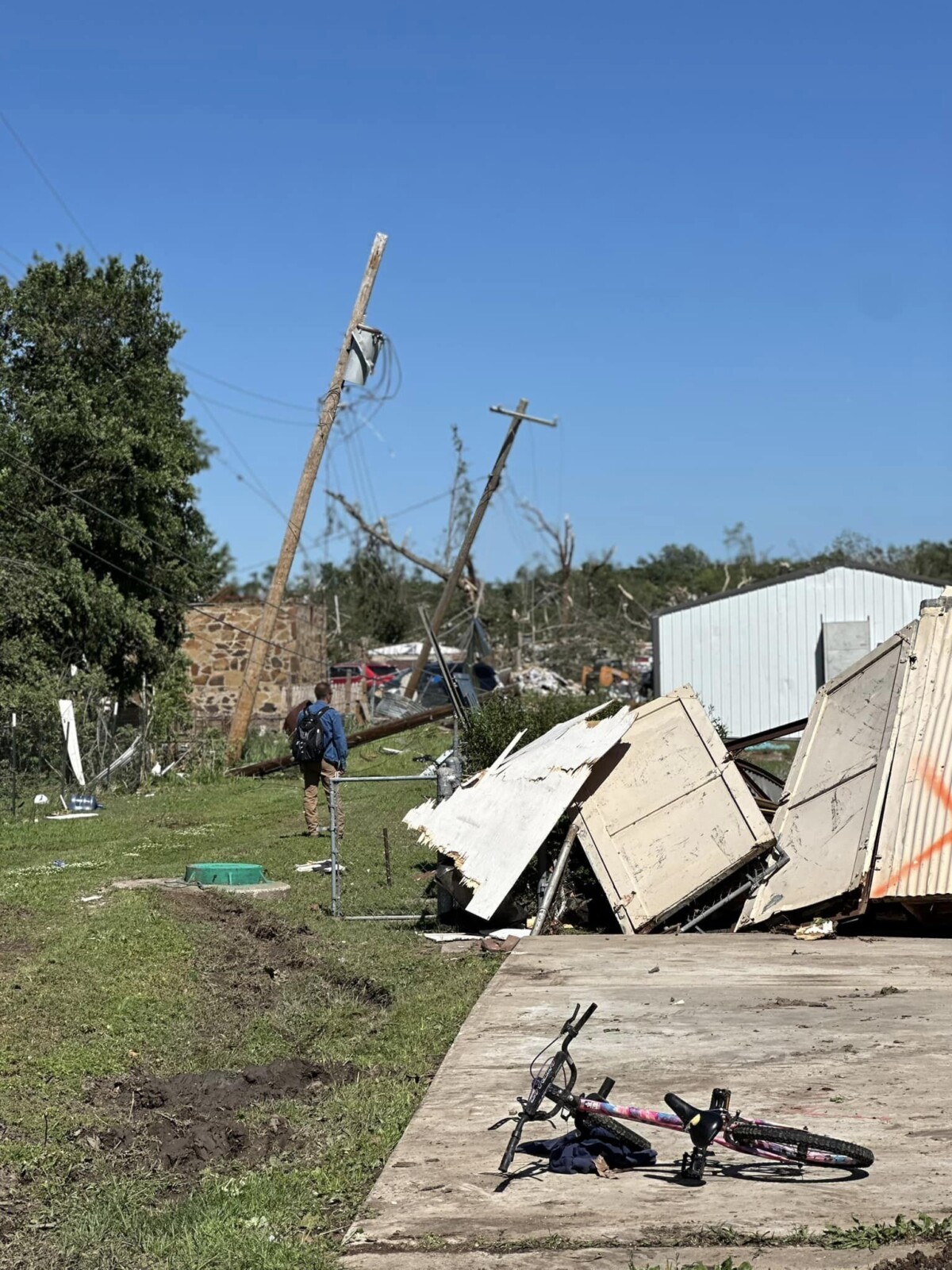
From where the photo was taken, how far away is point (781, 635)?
90.4 feet

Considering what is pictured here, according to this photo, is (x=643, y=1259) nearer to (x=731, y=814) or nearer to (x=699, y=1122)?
(x=699, y=1122)

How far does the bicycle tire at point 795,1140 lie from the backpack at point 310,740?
1150 cm

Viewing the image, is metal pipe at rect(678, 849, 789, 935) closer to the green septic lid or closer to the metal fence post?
the metal fence post

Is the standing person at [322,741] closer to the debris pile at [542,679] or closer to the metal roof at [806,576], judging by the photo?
the metal roof at [806,576]

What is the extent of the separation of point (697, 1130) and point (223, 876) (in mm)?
8876

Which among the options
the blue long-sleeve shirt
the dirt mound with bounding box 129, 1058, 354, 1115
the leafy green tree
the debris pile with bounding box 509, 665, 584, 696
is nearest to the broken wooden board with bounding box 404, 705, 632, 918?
the dirt mound with bounding box 129, 1058, 354, 1115

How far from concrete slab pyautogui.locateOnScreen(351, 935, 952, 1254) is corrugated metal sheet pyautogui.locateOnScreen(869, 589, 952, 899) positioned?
46 centimetres

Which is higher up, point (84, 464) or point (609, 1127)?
point (84, 464)

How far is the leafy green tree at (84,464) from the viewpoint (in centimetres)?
2252

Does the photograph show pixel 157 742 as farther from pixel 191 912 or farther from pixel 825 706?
pixel 825 706

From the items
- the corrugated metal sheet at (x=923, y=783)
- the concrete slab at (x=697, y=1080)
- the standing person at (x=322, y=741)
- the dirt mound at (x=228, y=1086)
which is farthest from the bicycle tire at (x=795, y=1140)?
the standing person at (x=322, y=741)

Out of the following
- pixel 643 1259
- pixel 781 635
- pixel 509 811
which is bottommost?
pixel 643 1259

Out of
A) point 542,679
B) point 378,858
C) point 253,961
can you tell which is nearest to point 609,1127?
point 253,961

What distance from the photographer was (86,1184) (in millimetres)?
5727
